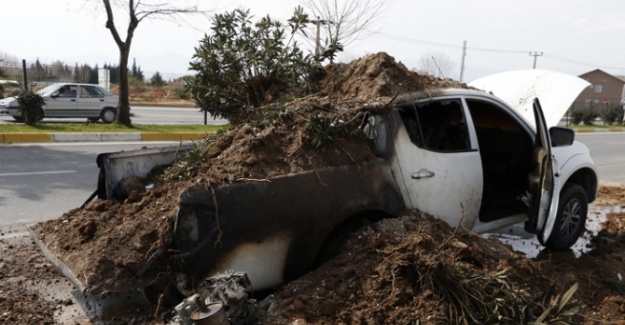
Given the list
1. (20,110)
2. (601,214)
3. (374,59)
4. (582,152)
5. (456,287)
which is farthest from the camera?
(20,110)

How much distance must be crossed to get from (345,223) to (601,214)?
530cm

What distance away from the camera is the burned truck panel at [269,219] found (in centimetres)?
312

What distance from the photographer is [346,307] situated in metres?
3.10

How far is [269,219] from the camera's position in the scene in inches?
129

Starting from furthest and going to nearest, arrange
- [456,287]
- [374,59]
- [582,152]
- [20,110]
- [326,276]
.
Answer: [20,110]
[582,152]
[374,59]
[326,276]
[456,287]

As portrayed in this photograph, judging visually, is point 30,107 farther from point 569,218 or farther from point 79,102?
point 569,218

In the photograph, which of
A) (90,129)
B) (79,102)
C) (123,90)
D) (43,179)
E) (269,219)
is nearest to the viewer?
(269,219)

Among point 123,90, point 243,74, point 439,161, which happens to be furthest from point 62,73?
point 439,161

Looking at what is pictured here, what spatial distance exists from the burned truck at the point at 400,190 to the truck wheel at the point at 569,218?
0.01 meters

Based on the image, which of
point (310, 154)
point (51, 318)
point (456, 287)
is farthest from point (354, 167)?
point (51, 318)

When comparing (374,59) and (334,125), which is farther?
(374,59)

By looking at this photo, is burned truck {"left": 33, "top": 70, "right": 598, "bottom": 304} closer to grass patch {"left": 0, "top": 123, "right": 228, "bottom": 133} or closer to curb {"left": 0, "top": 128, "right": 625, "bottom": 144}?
curb {"left": 0, "top": 128, "right": 625, "bottom": 144}

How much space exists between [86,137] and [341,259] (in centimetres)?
1184

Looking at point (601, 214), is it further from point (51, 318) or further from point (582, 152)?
point (51, 318)
